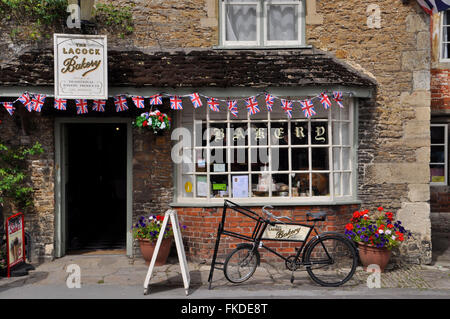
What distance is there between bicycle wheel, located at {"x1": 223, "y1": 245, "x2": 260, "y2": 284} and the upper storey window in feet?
12.1

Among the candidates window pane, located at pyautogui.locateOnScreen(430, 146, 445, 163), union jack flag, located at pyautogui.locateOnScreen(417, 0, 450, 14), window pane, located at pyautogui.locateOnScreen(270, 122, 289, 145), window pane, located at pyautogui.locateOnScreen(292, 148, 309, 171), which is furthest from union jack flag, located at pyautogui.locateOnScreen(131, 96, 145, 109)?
window pane, located at pyautogui.locateOnScreen(430, 146, 445, 163)

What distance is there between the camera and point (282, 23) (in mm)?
8016

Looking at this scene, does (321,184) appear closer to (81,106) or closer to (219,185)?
(219,185)

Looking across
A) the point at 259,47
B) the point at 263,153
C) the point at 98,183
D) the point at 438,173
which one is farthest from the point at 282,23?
the point at 438,173

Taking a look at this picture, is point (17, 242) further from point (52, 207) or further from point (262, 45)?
point (262, 45)

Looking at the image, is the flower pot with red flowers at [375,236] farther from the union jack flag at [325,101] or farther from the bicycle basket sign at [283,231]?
the union jack flag at [325,101]

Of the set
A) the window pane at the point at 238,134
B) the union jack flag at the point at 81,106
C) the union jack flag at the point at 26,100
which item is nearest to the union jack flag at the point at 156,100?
the union jack flag at the point at 81,106

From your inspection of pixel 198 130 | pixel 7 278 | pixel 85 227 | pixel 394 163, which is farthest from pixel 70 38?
pixel 394 163

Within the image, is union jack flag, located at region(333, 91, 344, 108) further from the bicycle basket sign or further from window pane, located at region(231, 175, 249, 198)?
the bicycle basket sign

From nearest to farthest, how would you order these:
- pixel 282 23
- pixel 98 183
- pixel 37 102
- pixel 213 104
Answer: pixel 37 102 → pixel 213 104 → pixel 282 23 → pixel 98 183

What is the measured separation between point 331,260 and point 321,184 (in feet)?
5.29

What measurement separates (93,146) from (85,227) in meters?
2.07

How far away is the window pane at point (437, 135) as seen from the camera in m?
12.3

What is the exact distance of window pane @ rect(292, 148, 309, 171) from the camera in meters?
7.68
